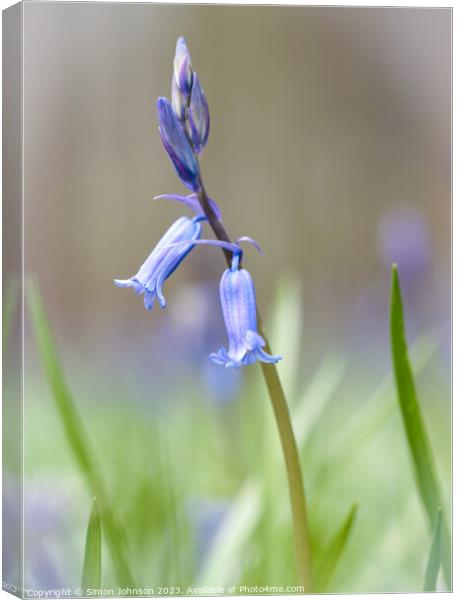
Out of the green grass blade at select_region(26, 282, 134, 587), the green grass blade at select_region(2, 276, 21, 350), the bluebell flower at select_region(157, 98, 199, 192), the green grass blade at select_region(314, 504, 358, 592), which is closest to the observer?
the bluebell flower at select_region(157, 98, 199, 192)

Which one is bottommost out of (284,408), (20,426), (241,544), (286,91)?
(241,544)

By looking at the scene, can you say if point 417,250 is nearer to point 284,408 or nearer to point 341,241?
point 341,241

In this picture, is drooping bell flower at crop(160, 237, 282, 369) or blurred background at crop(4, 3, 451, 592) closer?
drooping bell flower at crop(160, 237, 282, 369)

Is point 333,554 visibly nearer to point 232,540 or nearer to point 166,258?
point 232,540

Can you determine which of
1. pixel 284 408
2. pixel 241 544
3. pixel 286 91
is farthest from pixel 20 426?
pixel 286 91

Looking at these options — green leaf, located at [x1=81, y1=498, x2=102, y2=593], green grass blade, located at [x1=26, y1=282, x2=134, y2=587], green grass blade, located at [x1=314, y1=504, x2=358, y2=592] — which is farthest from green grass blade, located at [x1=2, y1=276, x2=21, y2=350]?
green grass blade, located at [x1=314, y1=504, x2=358, y2=592]

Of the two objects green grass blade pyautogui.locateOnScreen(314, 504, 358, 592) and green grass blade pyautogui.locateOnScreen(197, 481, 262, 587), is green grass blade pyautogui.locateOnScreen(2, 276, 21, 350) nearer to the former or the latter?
green grass blade pyautogui.locateOnScreen(197, 481, 262, 587)

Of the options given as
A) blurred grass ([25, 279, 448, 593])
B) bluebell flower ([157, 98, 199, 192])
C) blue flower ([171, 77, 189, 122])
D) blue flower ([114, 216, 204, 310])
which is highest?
blue flower ([171, 77, 189, 122])
